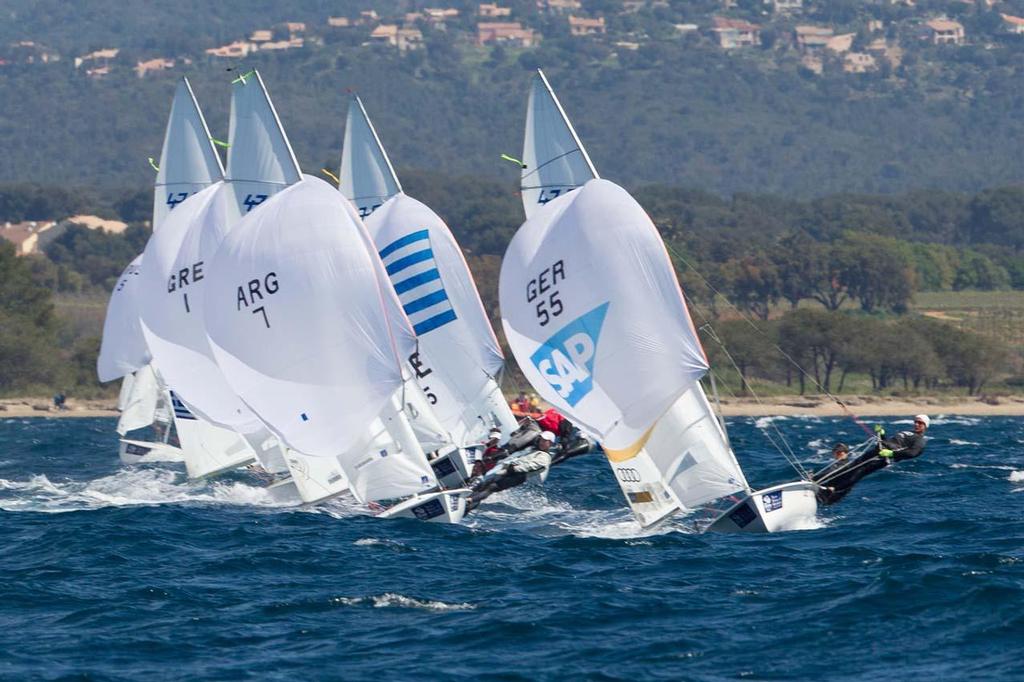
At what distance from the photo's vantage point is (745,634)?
21922 millimetres

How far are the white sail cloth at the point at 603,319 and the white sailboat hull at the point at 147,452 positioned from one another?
1595 centimetres

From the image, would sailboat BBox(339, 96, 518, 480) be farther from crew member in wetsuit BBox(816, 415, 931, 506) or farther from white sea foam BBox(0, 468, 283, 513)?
crew member in wetsuit BBox(816, 415, 931, 506)

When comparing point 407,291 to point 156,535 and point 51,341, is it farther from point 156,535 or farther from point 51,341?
point 51,341

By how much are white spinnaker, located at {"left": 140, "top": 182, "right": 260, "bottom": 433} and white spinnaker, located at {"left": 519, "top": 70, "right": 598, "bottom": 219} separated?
6265mm

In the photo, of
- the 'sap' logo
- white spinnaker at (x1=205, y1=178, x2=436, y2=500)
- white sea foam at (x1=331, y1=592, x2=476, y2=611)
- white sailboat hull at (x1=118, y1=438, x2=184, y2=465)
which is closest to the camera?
white sea foam at (x1=331, y1=592, x2=476, y2=611)

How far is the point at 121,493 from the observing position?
37.8 metres

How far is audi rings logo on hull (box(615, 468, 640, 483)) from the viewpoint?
3011 centimetres

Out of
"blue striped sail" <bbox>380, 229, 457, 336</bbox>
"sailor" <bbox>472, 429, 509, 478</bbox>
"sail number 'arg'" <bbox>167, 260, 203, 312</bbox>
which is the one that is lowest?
"sailor" <bbox>472, 429, 509, 478</bbox>

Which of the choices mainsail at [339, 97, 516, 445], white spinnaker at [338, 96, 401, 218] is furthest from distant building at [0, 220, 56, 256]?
mainsail at [339, 97, 516, 445]

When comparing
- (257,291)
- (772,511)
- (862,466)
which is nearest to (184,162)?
(257,291)

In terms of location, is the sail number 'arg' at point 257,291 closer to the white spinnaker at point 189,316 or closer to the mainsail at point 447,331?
the white spinnaker at point 189,316

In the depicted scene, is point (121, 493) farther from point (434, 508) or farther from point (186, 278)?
point (434, 508)

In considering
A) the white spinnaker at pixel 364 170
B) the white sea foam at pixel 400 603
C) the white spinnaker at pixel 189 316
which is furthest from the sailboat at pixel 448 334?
the white sea foam at pixel 400 603

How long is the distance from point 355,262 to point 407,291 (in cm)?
682
